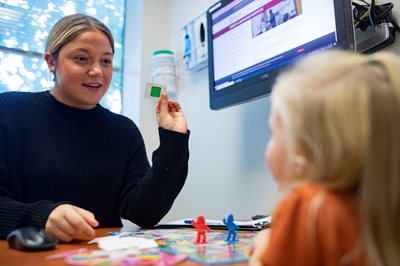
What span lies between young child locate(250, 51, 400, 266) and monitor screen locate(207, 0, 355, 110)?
2.06ft

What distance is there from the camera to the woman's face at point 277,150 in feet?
1.40

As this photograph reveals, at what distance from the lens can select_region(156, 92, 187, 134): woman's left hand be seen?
1.05 meters

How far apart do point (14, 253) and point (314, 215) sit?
504 millimetres

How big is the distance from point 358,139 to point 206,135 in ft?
4.69

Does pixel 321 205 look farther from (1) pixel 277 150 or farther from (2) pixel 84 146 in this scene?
(2) pixel 84 146

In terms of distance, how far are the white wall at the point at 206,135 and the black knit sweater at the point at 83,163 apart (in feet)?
1.47

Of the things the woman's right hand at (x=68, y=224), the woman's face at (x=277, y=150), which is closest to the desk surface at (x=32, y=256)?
the woman's right hand at (x=68, y=224)

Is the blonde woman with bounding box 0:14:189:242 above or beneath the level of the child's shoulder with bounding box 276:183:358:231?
above

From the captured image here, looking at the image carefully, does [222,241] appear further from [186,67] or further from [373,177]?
[186,67]

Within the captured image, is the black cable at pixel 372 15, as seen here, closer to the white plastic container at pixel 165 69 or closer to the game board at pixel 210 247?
the game board at pixel 210 247

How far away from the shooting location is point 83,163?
3.71ft

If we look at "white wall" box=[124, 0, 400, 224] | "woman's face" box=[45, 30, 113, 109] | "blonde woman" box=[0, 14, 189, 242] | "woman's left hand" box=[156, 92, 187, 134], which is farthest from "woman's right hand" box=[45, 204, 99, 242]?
"white wall" box=[124, 0, 400, 224]

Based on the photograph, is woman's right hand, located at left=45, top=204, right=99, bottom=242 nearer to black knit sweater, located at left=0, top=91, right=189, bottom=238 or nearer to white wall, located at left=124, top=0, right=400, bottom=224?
black knit sweater, located at left=0, top=91, right=189, bottom=238

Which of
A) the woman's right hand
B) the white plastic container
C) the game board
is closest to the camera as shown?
the game board
